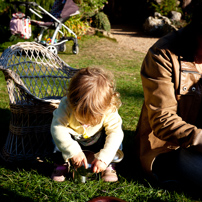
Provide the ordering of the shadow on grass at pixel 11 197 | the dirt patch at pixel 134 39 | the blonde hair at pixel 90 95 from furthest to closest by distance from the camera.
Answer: the dirt patch at pixel 134 39 < the shadow on grass at pixel 11 197 < the blonde hair at pixel 90 95

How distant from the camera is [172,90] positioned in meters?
1.69

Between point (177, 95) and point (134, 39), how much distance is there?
876 cm

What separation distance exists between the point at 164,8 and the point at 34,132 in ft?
34.7

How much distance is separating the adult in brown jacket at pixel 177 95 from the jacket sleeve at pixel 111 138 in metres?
0.23

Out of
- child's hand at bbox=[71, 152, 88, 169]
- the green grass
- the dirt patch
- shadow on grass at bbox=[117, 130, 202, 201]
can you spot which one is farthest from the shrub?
child's hand at bbox=[71, 152, 88, 169]

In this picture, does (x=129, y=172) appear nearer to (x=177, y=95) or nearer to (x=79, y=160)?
(x=79, y=160)

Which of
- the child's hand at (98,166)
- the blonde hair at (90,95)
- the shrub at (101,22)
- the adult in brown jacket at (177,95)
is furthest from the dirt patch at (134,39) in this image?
the child's hand at (98,166)

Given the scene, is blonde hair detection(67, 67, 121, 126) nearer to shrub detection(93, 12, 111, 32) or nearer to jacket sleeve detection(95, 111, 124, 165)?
jacket sleeve detection(95, 111, 124, 165)

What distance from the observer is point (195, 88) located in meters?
1.73

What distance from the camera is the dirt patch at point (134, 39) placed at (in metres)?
8.75

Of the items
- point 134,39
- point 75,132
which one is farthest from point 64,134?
point 134,39

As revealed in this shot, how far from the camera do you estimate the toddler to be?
164 cm

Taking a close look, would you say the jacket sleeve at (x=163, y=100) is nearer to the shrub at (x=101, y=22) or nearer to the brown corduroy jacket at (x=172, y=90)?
the brown corduroy jacket at (x=172, y=90)

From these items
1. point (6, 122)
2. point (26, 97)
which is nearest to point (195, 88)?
point (26, 97)
